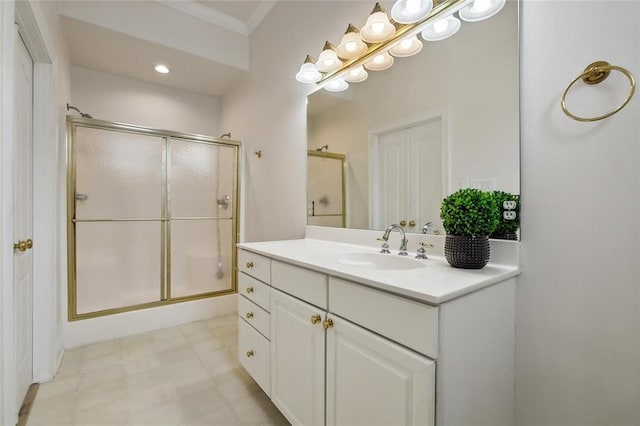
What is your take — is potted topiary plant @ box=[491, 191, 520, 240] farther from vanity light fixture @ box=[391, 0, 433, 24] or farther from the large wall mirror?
vanity light fixture @ box=[391, 0, 433, 24]

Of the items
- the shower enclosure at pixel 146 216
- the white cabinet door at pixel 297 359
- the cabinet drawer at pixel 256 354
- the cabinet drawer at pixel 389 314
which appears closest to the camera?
the cabinet drawer at pixel 389 314

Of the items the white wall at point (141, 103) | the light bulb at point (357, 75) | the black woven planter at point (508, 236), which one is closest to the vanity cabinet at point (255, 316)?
the black woven planter at point (508, 236)

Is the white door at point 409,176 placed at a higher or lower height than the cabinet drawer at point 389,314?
higher

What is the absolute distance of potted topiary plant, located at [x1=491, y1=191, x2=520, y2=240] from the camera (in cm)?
104

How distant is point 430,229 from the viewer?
1337mm

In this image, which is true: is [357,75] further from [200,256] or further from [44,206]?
[200,256]

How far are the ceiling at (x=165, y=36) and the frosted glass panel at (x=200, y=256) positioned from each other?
4.83 ft

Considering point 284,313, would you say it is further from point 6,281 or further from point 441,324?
point 6,281

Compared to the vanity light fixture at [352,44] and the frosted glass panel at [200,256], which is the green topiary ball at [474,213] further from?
the frosted glass panel at [200,256]

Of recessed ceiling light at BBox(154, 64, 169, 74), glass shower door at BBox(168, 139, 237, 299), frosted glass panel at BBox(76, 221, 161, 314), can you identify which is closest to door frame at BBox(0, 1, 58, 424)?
frosted glass panel at BBox(76, 221, 161, 314)

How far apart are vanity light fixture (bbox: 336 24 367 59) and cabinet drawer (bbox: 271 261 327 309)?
1.24 m

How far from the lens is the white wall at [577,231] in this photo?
32.9 inches

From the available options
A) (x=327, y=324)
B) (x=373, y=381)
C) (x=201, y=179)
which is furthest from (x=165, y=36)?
(x=373, y=381)

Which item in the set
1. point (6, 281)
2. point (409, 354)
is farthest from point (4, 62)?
point (409, 354)
